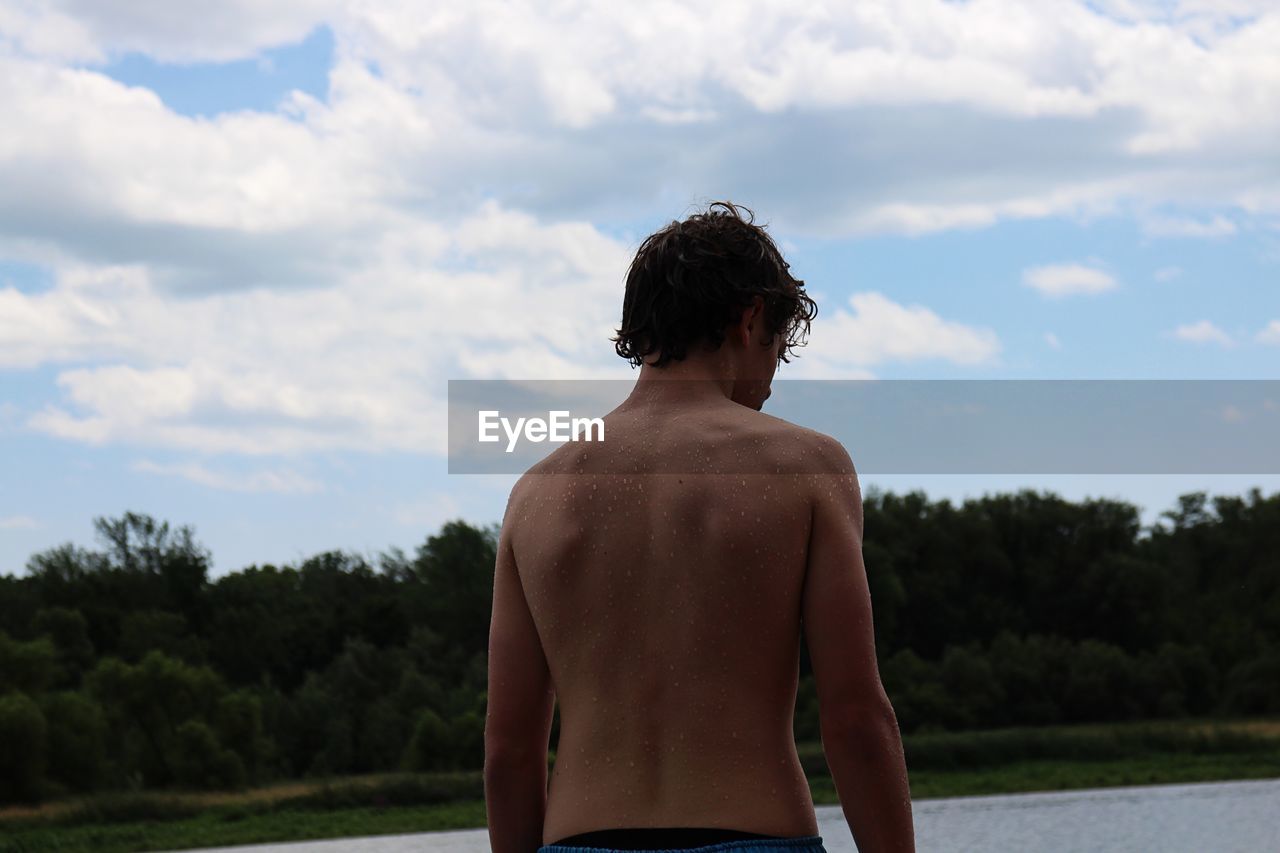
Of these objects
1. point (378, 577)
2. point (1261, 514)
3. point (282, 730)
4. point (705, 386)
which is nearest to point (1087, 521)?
point (1261, 514)

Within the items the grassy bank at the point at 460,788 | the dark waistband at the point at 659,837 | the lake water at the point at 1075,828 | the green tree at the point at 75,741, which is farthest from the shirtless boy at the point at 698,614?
the green tree at the point at 75,741

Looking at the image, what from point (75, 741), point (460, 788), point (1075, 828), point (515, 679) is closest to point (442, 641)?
point (460, 788)

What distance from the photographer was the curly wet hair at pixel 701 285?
7.25 ft

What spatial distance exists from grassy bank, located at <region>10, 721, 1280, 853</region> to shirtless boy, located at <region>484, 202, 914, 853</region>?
33.4 metres

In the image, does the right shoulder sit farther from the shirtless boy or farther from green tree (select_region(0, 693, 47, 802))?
green tree (select_region(0, 693, 47, 802))

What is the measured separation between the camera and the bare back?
2031mm

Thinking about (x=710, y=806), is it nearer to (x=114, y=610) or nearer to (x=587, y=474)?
(x=587, y=474)

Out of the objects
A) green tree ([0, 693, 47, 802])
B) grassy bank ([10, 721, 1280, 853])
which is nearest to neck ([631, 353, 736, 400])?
grassy bank ([10, 721, 1280, 853])

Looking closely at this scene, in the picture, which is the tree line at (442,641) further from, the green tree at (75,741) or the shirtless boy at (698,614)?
the shirtless boy at (698,614)

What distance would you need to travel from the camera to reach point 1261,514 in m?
63.0

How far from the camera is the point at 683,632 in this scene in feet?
6.70

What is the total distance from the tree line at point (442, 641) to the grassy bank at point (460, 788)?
190 cm

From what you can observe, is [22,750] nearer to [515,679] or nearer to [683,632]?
[515,679]

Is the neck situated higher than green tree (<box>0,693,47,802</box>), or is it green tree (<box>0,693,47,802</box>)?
the neck
